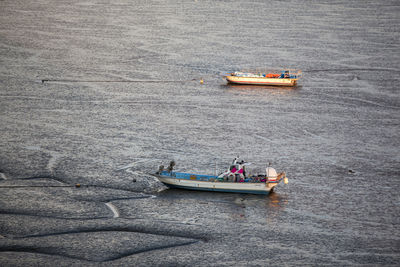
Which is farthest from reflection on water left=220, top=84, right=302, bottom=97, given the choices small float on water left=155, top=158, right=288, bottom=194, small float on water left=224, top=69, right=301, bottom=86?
small float on water left=155, top=158, right=288, bottom=194

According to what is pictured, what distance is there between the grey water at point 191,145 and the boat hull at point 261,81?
1.06m

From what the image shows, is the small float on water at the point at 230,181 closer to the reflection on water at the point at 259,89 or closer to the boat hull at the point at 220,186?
the boat hull at the point at 220,186

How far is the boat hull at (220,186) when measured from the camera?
129ft

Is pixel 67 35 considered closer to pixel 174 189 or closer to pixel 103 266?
pixel 174 189

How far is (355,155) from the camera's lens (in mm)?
47781

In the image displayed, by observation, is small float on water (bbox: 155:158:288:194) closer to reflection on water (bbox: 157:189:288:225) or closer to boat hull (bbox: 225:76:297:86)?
reflection on water (bbox: 157:189:288:225)

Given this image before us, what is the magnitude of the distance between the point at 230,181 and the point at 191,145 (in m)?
10.9

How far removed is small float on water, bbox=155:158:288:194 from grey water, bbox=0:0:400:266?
25.4 inches

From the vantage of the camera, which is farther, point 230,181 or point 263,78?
point 263,78

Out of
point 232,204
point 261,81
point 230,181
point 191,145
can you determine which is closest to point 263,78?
point 261,81

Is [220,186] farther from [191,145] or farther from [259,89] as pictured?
[259,89]

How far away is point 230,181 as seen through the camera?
3909 cm

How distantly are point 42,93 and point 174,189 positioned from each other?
1191 inches

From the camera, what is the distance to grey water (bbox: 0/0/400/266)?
33.8 metres
